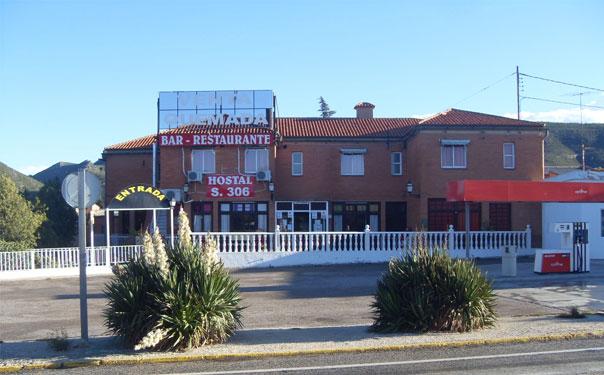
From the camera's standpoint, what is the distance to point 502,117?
34.3 meters

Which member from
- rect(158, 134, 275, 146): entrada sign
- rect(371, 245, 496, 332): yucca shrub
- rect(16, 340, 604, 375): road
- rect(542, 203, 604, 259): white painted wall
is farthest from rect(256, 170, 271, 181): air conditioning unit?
rect(16, 340, 604, 375): road

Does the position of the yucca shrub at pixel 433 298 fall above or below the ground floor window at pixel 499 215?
below

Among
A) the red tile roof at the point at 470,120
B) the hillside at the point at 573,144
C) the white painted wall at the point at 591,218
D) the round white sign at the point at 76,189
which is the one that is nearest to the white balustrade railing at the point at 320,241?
the white painted wall at the point at 591,218

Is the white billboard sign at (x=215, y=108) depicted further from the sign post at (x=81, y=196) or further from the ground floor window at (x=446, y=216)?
the sign post at (x=81, y=196)

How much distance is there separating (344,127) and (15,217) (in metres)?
20.0

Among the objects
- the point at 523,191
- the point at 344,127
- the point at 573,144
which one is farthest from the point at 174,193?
the point at 573,144

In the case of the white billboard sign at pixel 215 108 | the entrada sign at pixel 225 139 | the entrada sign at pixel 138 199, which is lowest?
the entrada sign at pixel 138 199

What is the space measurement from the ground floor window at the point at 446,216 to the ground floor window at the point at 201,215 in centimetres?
1161

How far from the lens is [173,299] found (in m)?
10.5

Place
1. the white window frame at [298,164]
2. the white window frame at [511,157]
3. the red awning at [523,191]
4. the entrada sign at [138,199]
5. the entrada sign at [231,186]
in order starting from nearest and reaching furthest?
the red awning at [523,191] → the entrada sign at [138,199] → the white window frame at [511,157] → the entrada sign at [231,186] → the white window frame at [298,164]

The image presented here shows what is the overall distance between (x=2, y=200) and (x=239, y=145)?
52.0 feet

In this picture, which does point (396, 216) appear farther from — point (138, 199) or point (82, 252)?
point (82, 252)

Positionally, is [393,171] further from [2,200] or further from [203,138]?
[2,200]

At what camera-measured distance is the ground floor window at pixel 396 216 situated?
121ft
